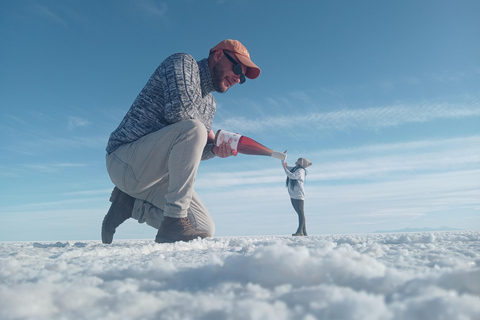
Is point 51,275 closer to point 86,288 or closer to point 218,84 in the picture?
point 86,288

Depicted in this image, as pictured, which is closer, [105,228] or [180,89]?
[180,89]

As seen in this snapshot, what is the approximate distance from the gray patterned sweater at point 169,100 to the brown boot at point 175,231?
812mm

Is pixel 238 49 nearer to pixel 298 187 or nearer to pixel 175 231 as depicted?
pixel 175 231

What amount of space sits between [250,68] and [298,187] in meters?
4.17

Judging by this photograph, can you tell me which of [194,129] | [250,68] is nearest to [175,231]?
[194,129]

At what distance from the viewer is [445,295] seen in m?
0.60

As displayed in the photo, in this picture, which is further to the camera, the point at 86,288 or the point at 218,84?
the point at 218,84

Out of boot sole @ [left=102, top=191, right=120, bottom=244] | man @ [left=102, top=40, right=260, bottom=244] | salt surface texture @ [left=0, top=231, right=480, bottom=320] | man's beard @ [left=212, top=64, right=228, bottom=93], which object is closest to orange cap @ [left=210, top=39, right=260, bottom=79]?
man @ [left=102, top=40, right=260, bottom=244]

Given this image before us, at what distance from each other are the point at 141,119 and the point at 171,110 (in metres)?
0.38

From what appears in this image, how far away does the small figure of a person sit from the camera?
6570mm

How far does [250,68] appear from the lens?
118 inches

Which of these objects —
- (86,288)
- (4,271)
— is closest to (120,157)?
(4,271)

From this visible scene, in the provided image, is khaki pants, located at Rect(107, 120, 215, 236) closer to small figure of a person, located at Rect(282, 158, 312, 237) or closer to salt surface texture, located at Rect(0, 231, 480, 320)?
salt surface texture, located at Rect(0, 231, 480, 320)

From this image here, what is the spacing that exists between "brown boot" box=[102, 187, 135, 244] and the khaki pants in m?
0.09
